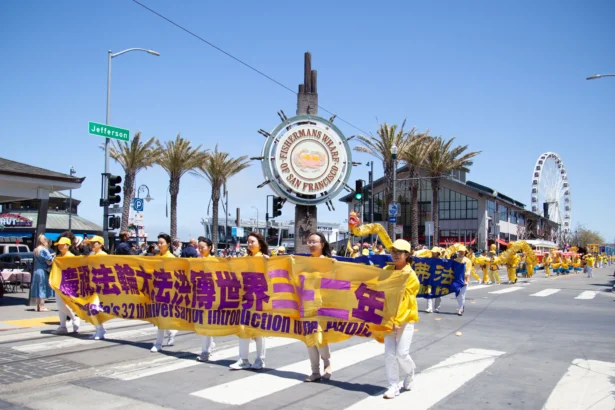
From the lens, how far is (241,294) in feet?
26.9

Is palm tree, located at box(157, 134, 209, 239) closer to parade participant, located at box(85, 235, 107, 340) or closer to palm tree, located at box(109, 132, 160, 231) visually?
palm tree, located at box(109, 132, 160, 231)

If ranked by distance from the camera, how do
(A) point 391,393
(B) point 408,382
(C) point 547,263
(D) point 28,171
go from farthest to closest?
(C) point 547,263, (D) point 28,171, (B) point 408,382, (A) point 391,393

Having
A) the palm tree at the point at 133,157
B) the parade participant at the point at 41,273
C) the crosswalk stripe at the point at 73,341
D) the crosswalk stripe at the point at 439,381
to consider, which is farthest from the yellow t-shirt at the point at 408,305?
the palm tree at the point at 133,157

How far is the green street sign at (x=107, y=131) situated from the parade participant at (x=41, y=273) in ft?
13.8

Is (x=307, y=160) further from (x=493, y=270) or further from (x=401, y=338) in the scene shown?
(x=493, y=270)

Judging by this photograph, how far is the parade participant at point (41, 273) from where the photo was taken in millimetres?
13083

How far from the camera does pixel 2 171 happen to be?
1444cm

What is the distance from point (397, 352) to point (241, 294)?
271cm

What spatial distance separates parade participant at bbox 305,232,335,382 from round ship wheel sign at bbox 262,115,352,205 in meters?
8.69

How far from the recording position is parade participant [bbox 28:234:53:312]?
13083 millimetres

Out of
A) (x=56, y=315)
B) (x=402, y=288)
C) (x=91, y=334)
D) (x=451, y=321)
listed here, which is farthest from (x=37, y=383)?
(x=451, y=321)

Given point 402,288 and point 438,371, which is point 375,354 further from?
point 402,288

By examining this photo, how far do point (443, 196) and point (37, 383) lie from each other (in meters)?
59.0

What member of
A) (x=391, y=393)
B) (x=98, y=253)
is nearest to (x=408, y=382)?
(x=391, y=393)
